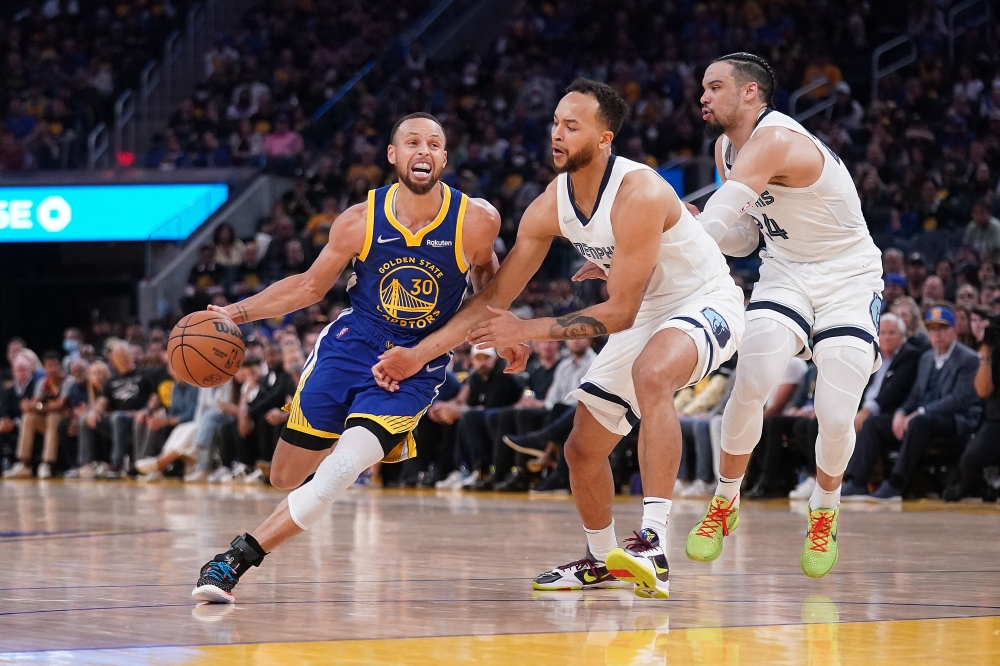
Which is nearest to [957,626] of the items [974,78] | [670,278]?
[670,278]

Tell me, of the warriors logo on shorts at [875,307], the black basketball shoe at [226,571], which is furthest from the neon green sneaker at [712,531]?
the black basketball shoe at [226,571]

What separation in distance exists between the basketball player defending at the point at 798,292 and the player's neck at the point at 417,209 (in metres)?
1.05

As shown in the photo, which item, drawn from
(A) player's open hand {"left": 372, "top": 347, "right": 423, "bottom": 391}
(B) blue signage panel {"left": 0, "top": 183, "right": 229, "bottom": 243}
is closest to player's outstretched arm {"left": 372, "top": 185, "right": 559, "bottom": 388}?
(A) player's open hand {"left": 372, "top": 347, "right": 423, "bottom": 391}

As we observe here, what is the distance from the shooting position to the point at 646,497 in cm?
507

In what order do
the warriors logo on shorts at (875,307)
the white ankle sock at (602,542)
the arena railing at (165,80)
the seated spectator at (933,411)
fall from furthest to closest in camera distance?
the arena railing at (165,80) < the seated spectator at (933,411) < the warriors logo on shorts at (875,307) < the white ankle sock at (602,542)

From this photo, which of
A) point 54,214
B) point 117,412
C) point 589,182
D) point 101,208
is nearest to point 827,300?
point 589,182

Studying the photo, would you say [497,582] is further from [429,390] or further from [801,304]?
[801,304]

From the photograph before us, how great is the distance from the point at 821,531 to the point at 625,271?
144cm

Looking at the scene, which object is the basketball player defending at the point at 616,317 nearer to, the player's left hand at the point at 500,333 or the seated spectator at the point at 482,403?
the player's left hand at the point at 500,333

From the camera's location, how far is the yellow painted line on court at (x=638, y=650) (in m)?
3.77

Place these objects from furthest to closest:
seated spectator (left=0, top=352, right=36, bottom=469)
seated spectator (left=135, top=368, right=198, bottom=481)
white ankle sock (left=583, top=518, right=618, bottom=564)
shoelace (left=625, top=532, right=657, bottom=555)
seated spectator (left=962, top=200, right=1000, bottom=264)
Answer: seated spectator (left=0, top=352, right=36, bottom=469) < seated spectator (left=135, top=368, right=198, bottom=481) < seated spectator (left=962, top=200, right=1000, bottom=264) < white ankle sock (left=583, top=518, right=618, bottom=564) < shoelace (left=625, top=532, right=657, bottom=555)

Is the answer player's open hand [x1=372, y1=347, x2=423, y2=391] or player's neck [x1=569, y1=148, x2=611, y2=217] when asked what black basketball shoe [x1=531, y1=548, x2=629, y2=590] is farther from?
player's neck [x1=569, y1=148, x2=611, y2=217]

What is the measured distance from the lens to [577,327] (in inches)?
206

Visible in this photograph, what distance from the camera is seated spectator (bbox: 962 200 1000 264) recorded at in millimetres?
13109
